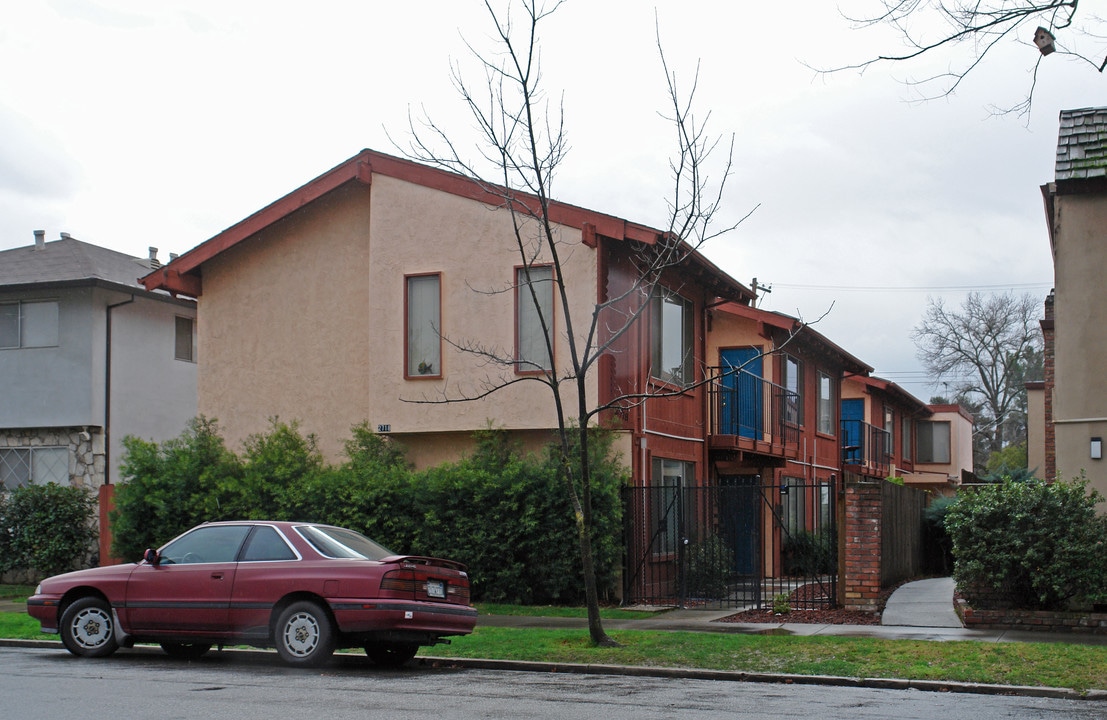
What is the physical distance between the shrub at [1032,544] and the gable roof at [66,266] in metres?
16.1

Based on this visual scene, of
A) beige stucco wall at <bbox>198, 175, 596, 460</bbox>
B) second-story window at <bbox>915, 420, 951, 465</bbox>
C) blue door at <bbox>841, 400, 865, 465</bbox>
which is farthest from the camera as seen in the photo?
second-story window at <bbox>915, 420, 951, 465</bbox>

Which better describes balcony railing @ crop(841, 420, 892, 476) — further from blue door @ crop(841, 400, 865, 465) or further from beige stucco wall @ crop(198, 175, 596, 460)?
beige stucco wall @ crop(198, 175, 596, 460)

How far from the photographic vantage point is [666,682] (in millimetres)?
10875

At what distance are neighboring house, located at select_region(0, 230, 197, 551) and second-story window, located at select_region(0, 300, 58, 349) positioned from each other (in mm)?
21

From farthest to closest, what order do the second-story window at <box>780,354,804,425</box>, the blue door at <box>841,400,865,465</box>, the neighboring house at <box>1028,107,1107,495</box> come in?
the blue door at <box>841,400,865,465</box> < the second-story window at <box>780,354,804,425</box> < the neighboring house at <box>1028,107,1107,495</box>

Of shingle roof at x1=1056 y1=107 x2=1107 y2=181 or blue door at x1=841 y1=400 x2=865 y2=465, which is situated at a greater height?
shingle roof at x1=1056 y1=107 x2=1107 y2=181

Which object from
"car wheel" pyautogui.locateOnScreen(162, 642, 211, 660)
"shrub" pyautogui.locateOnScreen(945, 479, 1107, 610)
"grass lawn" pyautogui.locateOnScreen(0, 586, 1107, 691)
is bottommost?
"car wheel" pyautogui.locateOnScreen(162, 642, 211, 660)

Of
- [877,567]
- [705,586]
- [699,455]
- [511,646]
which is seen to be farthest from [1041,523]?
[699,455]

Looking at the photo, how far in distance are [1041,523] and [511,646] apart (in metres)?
6.66

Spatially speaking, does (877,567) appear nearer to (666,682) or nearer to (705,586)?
(705,586)

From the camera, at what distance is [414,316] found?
19875 millimetres

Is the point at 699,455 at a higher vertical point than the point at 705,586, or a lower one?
higher

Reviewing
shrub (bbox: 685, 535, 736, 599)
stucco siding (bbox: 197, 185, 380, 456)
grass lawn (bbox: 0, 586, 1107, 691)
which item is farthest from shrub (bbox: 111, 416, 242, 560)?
shrub (bbox: 685, 535, 736, 599)

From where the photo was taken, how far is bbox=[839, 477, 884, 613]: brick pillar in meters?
16.1
